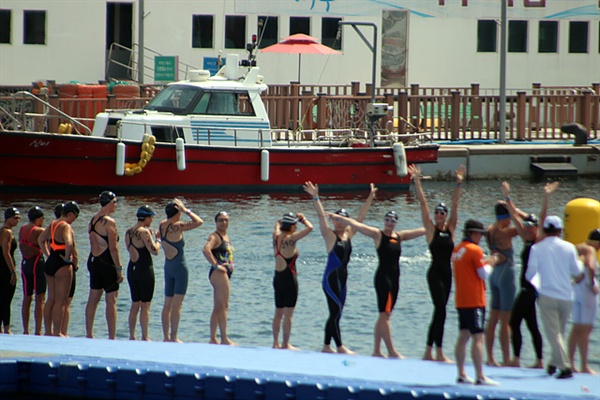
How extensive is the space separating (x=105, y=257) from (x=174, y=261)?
2.64 feet

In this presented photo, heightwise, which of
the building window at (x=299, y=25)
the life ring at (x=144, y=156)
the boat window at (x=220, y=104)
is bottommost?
the life ring at (x=144, y=156)

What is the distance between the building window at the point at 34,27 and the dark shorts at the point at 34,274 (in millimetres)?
23613

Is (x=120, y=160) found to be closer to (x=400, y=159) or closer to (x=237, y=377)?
(x=400, y=159)

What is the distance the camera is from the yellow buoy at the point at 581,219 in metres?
16.0

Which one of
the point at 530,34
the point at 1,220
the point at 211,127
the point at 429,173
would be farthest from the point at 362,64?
the point at 1,220

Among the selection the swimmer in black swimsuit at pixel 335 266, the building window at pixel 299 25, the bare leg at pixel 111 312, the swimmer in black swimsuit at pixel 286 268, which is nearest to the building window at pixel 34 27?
the building window at pixel 299 25

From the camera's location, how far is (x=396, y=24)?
125 ft

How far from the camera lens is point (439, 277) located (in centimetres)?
1134

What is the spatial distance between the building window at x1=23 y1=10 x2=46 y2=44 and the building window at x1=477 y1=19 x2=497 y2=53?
50.9 ft

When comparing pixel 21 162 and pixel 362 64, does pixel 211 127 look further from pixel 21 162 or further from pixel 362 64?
pixel 362 64

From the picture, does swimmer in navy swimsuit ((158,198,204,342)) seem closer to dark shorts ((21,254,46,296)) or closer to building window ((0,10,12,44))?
dark shorts ((21,254,46,296))

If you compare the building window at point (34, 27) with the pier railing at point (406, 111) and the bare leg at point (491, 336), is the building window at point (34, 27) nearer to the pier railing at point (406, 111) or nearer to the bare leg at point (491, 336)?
the pier railing at point (406, 111)

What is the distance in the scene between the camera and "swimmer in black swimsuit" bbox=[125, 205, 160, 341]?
488 inches

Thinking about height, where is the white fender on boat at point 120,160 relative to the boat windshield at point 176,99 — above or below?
below
